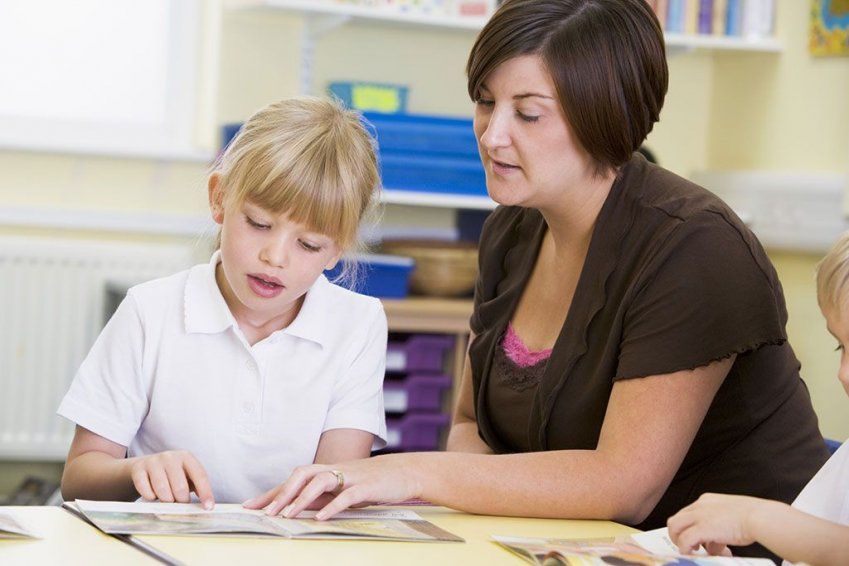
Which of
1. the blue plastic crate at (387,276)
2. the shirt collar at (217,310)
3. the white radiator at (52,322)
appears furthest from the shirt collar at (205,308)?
the white radiator at (52,322)

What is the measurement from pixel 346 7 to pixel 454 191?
1.69 feet

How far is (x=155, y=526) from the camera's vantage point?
1.12 metres

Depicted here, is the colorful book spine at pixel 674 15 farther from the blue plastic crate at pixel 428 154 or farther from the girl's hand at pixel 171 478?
Answer: the girl's hand at pixel 171 478

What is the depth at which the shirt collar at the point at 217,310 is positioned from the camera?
1.51m

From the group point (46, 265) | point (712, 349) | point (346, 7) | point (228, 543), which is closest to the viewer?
point (228, 543)

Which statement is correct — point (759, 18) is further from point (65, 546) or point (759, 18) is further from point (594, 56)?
point (65, 546)

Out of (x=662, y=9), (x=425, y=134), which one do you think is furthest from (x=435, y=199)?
(x=662, y=9)

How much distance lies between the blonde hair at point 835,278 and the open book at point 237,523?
0.41m

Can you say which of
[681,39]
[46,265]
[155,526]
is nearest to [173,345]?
[155,526]

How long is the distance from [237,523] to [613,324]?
0.52 m

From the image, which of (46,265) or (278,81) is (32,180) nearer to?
(46,265)

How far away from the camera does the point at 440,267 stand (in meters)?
3.04

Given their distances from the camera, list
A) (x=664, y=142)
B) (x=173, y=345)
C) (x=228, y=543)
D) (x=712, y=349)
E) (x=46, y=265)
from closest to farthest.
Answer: (x=228, y=543), (x=712, y=349), (x=173, y=345), (x=46, y=265), (x=664, y=142)

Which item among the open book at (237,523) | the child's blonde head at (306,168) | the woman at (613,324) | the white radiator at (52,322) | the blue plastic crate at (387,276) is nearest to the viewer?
the open book at (237,523)
